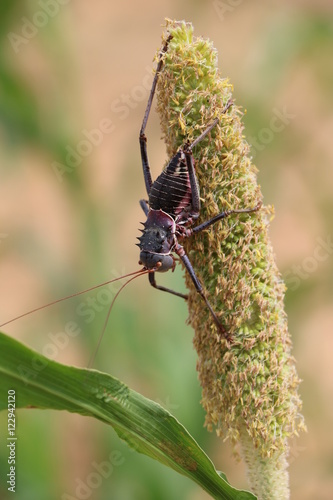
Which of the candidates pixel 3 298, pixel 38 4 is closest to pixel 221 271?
pixel 38 4

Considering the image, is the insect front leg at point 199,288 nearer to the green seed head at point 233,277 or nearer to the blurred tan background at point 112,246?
the green seed head at point 233,277

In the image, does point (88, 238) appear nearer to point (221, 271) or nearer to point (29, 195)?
point (221, 271)

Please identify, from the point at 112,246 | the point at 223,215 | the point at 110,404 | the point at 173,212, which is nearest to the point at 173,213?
the point at 173,212

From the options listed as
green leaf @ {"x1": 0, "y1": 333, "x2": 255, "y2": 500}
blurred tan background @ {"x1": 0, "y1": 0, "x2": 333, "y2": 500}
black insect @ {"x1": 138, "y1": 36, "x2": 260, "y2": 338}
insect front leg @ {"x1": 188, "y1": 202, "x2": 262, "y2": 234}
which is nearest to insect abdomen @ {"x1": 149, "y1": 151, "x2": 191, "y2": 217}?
black insect @ {"x1": 138, "y1": 36, "x2": 260, "y2": 338}

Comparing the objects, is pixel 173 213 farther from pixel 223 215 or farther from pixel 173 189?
pixel 223 215

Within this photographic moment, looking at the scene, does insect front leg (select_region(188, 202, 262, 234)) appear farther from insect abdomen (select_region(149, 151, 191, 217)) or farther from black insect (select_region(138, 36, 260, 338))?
insect abdomen (select_region(149, 151, 191, 217))

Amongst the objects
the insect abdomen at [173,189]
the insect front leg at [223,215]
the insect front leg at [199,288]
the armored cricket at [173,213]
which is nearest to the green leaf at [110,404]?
the armored cricket at [173,213]
